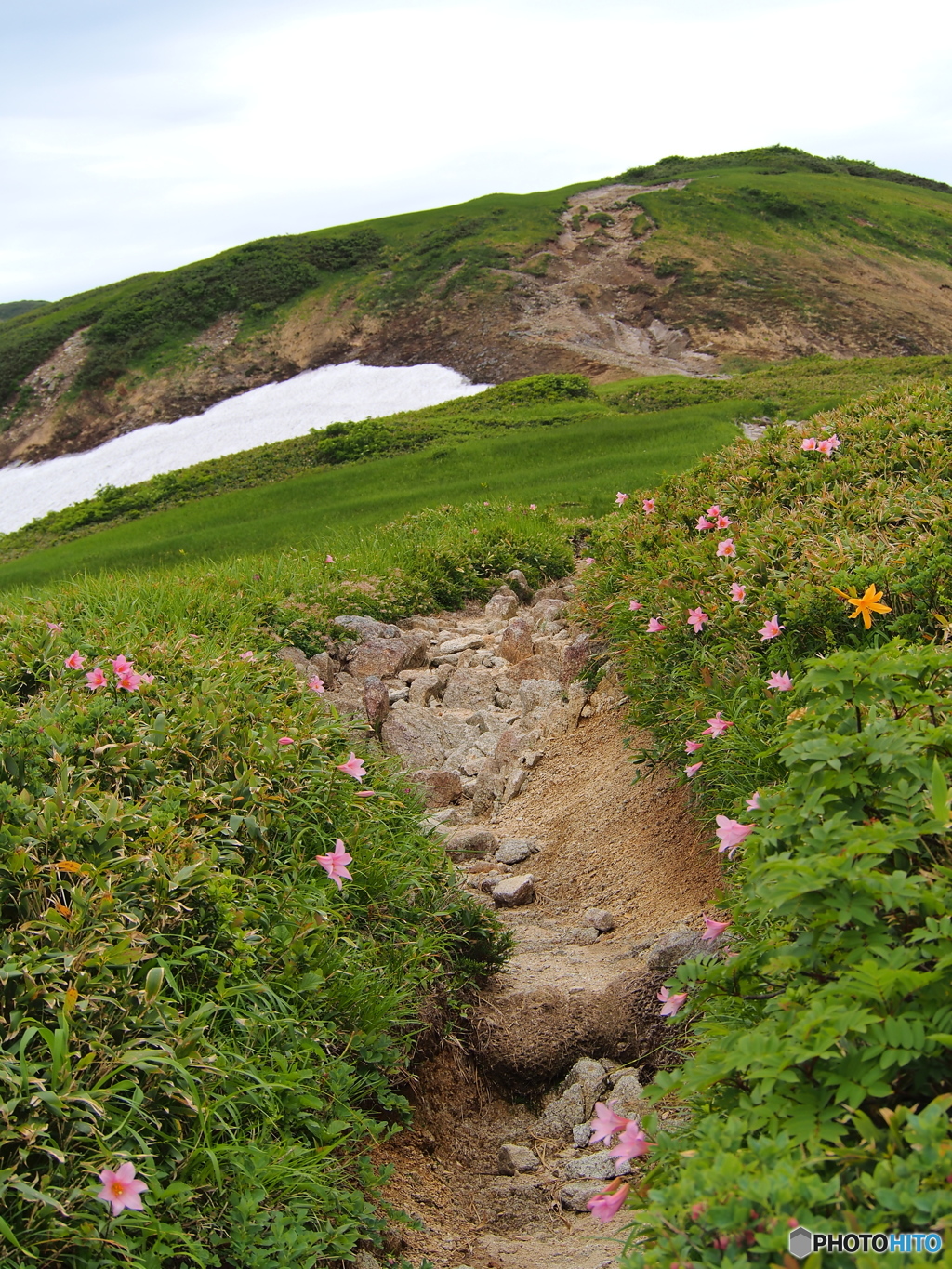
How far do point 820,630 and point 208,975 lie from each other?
2.76 metres

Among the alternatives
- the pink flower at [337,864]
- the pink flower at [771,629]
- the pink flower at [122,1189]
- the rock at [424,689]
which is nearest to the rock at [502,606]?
the rock at [424,689]

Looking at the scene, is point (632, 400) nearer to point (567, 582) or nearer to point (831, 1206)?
point (567, 582)

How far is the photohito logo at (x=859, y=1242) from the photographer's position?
1297 millimetres

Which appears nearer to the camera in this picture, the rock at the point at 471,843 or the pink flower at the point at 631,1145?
the pink flower at the point at 631,1145

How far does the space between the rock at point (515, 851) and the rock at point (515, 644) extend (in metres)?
2.12

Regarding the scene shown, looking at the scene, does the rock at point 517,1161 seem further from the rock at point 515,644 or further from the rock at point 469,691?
the rock at point 515,644

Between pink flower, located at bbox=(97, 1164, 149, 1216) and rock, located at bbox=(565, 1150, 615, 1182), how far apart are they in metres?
1.42

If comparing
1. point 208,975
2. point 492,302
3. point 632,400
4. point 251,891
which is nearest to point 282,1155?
point 208,975

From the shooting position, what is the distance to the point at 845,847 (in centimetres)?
176

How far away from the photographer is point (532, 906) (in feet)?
14.4

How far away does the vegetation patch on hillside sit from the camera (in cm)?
142

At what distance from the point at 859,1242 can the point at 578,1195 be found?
169cm

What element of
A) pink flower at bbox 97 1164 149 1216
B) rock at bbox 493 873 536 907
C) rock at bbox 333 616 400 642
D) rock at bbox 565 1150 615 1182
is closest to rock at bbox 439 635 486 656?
rock at bbox 333 616 400 642

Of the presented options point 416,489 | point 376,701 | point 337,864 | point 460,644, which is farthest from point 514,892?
point 416,489
